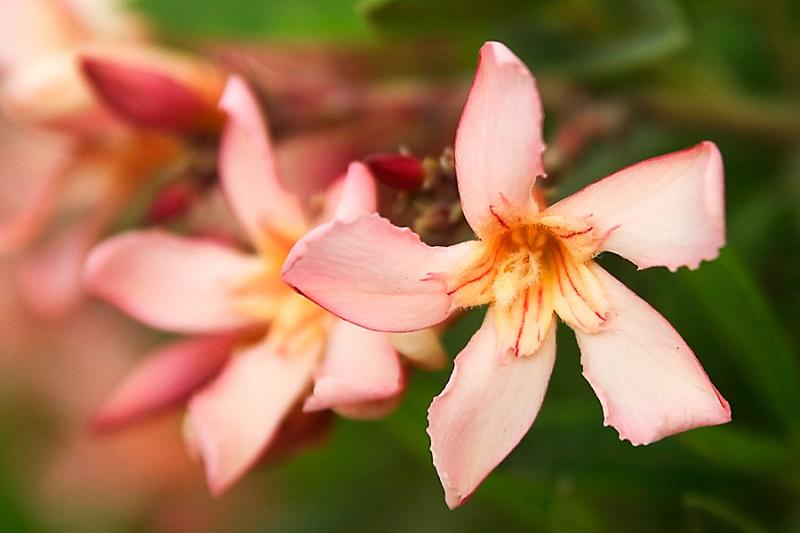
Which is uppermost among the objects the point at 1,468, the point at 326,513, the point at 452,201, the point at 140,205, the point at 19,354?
the point at 452,201

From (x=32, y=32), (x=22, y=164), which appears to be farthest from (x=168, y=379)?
(x=22, y=164)

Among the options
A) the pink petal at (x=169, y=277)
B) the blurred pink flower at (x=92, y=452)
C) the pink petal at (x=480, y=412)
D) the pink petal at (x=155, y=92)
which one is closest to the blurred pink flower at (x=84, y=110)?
the pink petal at (x=155, y=92)

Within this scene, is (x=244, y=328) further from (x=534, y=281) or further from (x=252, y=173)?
(x=534, y=281)

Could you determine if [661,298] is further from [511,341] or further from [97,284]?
[97,284]

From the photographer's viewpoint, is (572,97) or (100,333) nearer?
(572,97)

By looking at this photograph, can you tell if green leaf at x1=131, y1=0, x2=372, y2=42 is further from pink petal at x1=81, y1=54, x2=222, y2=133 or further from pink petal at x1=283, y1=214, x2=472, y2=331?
pink petal at x1=283, y1=214, x2=472, y2=331

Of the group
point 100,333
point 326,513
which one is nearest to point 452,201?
point 326,513

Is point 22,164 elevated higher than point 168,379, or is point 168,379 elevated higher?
point 168,379

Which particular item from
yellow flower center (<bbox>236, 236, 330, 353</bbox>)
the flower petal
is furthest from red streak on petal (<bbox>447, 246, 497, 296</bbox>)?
the flower petal
